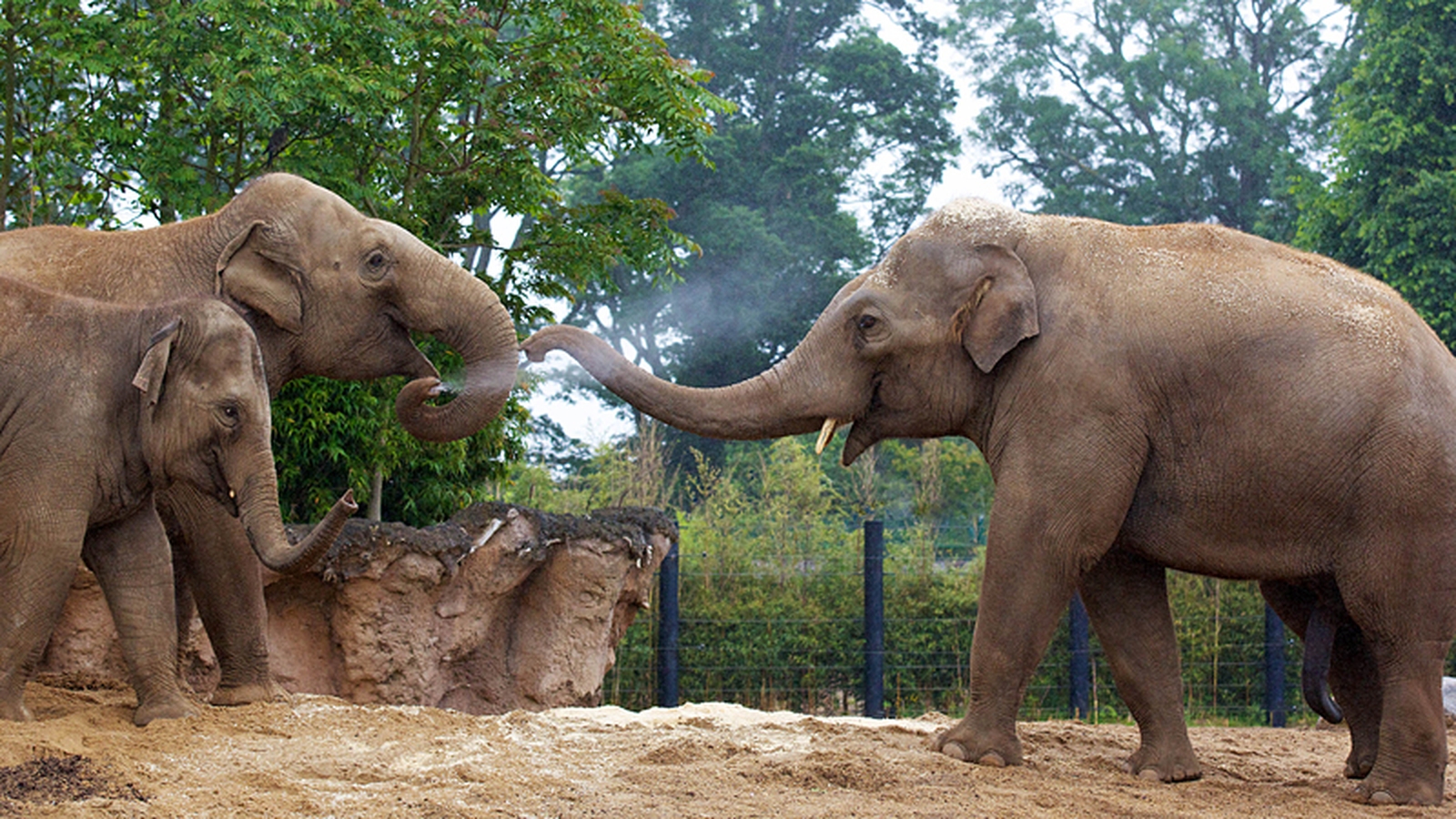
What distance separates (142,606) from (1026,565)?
3.29 meters

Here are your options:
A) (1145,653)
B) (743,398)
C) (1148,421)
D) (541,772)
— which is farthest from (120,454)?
(1145,653)

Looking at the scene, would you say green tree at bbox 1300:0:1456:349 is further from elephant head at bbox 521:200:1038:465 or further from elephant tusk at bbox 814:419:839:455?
elephant tusk at bbox 814:419:839:455

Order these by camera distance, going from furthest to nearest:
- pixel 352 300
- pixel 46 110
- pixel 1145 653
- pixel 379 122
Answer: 1. pixel 46 110
2. pixel 379 122
3. pixel 352 300
4. pixel 1145 653

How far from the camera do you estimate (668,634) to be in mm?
11383

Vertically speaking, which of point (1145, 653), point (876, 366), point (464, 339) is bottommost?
point (1145, 653)

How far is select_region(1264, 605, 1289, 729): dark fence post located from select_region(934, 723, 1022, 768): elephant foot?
7460mm

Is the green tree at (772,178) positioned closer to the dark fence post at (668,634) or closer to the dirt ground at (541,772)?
the dark fence post at (668,634)

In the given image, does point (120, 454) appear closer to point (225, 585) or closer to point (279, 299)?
point (225, 585)

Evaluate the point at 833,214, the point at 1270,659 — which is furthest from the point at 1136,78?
the point at 1270,659

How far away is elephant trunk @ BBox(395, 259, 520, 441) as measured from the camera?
6375mm

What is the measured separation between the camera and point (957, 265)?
5.84 meters

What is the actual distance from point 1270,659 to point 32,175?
10435 millimetres

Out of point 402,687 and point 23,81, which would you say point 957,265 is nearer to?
point 402,687

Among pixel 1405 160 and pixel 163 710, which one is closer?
pixel 163 710
